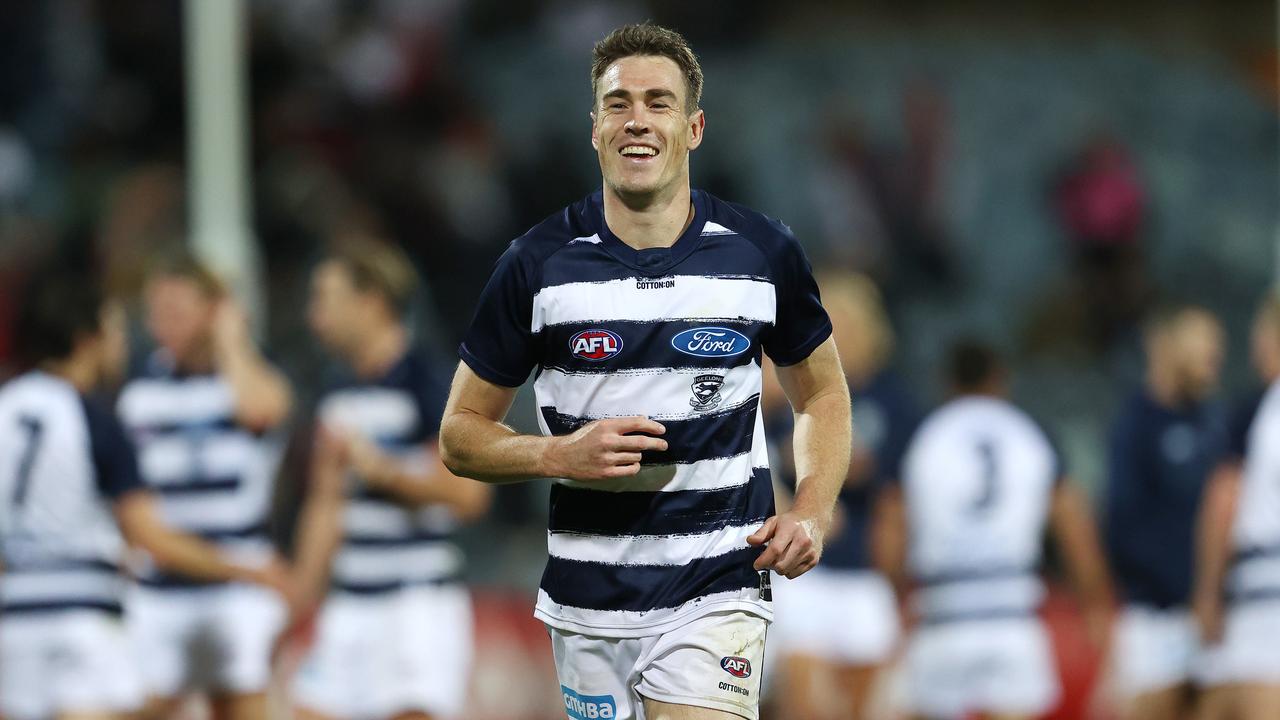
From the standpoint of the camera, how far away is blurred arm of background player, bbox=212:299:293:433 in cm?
747

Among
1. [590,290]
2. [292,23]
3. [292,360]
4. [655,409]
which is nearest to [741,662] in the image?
[655,409]

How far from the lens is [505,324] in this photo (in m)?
3.95

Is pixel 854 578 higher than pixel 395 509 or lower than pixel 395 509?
lower

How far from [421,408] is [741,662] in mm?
3298

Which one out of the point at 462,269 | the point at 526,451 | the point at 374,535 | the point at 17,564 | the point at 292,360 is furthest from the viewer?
the point at 462,269

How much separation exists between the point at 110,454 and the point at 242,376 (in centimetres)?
156

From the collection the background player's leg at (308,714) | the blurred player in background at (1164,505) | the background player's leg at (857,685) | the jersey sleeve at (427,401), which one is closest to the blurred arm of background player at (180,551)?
the background player's leg at (308,714)

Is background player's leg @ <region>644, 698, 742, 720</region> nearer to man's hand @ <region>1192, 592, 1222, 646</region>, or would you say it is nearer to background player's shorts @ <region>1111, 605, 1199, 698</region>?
man's hand @ <region>1192, 592, 1222, 646</region>

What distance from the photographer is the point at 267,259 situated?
14430mm

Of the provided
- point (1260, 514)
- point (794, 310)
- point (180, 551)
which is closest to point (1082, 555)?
point (1260, 514)

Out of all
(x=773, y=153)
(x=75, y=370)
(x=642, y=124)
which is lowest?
(x=75, y=370)

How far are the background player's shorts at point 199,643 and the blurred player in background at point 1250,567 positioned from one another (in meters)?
4.07

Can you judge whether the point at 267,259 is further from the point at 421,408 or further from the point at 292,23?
the point at 421,408

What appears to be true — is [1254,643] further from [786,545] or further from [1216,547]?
[786,545]
